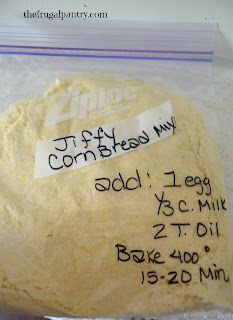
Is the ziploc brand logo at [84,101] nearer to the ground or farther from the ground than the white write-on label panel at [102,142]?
farther from the ground

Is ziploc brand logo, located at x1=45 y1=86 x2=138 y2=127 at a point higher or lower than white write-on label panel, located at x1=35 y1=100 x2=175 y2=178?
higher

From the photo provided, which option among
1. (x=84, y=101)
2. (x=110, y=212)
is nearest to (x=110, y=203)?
(x=110, y=212)

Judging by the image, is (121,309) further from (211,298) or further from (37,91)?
(37,91)

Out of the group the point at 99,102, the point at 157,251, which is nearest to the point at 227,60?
the point at 99,102

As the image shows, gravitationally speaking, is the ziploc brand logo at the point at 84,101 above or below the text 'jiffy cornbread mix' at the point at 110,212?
above
